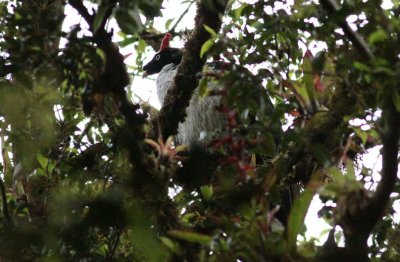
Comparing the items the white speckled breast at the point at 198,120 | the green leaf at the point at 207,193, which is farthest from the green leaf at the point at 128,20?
the white speckled breast at the point at 198,120

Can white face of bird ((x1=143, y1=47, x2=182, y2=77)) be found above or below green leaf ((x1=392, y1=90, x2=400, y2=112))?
above

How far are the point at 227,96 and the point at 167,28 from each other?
1879 mm

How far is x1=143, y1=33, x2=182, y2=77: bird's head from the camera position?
5.07 metres

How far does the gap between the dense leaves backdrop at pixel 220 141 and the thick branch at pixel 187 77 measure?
1.27 feet

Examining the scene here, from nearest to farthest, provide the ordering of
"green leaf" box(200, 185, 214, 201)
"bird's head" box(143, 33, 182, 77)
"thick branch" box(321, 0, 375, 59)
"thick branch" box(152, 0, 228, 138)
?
1. "thick branch" box(321, 0, 375, 59)
2. "green leaf" box(200, 185, 214, 201)
3. "thick branch" box(152, 0, 228, 138)
4. "bird's head" box(143, 33, 182, 77)

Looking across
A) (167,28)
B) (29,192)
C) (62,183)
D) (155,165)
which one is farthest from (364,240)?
(167,28)

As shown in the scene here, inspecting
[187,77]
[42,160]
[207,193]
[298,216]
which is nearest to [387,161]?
[298,216]

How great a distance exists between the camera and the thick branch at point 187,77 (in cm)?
349

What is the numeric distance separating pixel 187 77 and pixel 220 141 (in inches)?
62.7

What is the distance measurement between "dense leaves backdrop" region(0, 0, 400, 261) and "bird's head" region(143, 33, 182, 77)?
1972mm

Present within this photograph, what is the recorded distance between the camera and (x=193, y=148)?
4254 millimetres

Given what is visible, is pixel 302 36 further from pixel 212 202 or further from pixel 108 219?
pixel 108 219

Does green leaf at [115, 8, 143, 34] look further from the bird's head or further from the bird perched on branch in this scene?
the bird's head

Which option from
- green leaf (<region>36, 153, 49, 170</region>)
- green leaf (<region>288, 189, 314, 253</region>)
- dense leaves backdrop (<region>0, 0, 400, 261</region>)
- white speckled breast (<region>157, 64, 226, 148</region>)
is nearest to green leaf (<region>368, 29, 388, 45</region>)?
dense leaves backdrop (<region>0, 0, 400, 261</region>)
